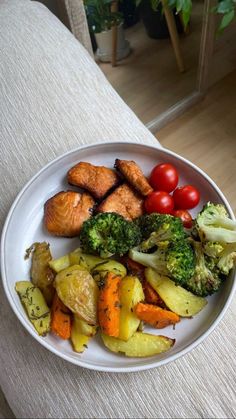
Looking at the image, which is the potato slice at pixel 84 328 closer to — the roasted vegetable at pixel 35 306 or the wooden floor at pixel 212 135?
the roasted vegetable at pixel 35 306

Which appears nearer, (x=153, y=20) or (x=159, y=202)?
(x=159, y=202)

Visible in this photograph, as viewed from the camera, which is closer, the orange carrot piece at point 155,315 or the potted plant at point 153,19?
the orange carrot piece at point 155,315

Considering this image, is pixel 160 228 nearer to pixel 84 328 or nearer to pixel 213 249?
pixel 213 249

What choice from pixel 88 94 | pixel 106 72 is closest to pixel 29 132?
pixel 88 94

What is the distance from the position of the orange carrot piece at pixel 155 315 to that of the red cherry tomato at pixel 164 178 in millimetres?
344

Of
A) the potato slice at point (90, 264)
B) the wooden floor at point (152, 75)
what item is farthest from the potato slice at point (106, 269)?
the wooden floor at point (152, 75)

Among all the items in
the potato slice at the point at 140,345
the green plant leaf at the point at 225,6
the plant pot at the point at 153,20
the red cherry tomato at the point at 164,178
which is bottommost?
the potato slice at the point at 140,345

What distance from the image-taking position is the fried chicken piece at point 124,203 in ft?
3.48

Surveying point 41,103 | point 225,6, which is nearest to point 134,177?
point 41,103

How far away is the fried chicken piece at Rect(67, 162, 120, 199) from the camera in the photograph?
3.55 feet

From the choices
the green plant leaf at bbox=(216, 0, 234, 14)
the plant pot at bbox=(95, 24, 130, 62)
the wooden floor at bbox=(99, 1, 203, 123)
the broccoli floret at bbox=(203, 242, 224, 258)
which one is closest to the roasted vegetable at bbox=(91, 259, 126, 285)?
the broccoli floret at bbox=(203, 242, 224, 258)

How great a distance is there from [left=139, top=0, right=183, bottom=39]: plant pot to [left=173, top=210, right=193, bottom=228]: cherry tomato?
44.3 inches

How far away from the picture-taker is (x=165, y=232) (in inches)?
37.8

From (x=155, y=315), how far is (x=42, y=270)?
0.98 ft
